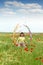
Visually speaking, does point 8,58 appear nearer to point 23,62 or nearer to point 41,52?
point 23,62

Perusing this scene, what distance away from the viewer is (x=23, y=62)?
6949 mm

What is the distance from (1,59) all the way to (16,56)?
25.8 inches

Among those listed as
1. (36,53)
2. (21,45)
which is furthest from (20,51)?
(21,45)

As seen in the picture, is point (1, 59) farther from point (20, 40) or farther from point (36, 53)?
point (20, 40)

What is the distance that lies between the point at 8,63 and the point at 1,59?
48cm

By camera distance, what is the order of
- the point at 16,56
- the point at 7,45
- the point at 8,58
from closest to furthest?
the point at 8,58 < the point at 16,56 < the point at 7,45

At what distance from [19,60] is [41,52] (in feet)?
4.64

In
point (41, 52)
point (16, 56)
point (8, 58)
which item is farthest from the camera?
point (41, 52)

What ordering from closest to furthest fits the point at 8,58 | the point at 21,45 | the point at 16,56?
the point at 8,58 < the point at 16,56 < the point at 21,45

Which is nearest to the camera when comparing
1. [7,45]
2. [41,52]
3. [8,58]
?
[8,58]

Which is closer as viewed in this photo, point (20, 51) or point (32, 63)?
point (32, 63)

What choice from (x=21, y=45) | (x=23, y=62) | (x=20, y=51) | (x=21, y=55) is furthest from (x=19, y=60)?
(x=21, y=45)

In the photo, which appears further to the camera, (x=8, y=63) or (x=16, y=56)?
(x=16, y=56)

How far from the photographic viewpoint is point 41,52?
8.34 metres
